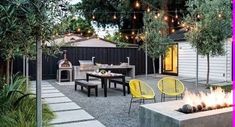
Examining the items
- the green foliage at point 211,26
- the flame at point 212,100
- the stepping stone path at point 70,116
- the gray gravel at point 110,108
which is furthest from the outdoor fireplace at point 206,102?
the green foliage at point 211,26

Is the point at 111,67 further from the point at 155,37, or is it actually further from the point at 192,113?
the point at 192,113

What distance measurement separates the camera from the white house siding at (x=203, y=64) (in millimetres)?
12508

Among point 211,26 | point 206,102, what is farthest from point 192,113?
point 211,26

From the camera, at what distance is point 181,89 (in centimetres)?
684

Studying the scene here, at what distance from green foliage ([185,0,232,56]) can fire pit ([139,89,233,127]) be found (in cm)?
593

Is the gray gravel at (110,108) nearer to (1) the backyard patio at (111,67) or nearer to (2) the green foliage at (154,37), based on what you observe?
(1) the backyard patio at (111,67)

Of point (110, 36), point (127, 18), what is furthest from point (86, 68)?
point (110, 36)

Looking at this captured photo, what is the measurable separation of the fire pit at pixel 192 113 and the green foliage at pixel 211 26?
19.5 feet

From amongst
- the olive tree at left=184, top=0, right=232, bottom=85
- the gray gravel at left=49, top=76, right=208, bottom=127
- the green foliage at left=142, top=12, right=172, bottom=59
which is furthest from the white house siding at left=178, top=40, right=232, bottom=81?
the gray gravel at left=49, top=76, right=208, bottom=127

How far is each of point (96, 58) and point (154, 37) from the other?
11.2 feet

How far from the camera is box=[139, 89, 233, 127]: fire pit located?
3.67 metres

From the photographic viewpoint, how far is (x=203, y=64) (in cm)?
1392

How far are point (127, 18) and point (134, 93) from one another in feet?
Answer: 51.5

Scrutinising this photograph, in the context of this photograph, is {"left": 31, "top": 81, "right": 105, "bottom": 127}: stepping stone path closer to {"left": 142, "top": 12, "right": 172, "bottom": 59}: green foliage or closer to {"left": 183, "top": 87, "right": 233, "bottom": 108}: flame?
{"left": 183, "top": 87, "right": 233, "bottom": 108}: flame
